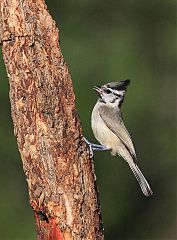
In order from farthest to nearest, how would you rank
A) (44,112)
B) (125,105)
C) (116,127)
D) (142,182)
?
(125,105), (116,127), (142,182), (44,112)

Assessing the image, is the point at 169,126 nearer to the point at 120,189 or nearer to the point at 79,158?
the point at 120,189

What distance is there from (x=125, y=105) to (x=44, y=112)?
7.08 meters

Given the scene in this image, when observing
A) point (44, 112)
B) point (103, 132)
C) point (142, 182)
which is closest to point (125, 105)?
point (103, 132)

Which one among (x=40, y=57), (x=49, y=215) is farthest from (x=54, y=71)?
(x=49, y=215)

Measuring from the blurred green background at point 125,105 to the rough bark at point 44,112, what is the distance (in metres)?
5.66

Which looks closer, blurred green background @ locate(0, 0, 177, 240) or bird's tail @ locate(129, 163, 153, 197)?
bird's tail @ locate(129, 163, 153, 197)

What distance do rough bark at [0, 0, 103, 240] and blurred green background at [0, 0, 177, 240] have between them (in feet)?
18.6

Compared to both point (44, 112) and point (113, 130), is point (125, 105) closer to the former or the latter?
point (113, 130)

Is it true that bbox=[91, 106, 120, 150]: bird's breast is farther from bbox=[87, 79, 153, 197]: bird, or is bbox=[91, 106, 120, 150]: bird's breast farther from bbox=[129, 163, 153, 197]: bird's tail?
bbox=[129, 163, 153, 197]: bird's tail

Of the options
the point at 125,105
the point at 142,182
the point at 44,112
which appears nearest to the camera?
the point at 44,112

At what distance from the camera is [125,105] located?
13281 mm

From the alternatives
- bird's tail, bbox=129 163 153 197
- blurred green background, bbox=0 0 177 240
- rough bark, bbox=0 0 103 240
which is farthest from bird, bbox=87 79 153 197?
blurred green background, bbox=0 0 177 240

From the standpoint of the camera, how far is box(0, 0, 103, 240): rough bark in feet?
20.5

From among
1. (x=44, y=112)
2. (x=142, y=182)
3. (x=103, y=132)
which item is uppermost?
(x=44, y=112)
